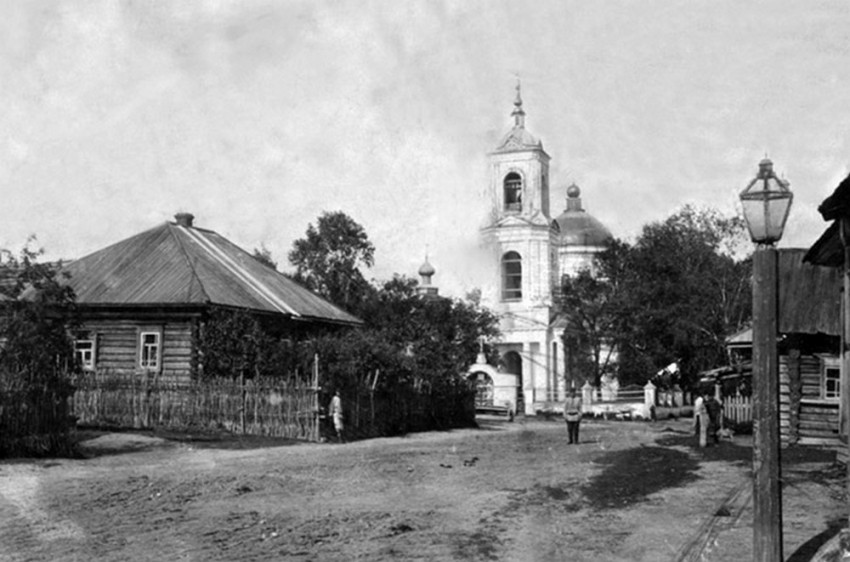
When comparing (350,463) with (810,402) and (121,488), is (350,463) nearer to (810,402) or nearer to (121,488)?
(121,488)

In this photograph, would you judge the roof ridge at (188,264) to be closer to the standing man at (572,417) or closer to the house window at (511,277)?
the standing man at (572,417)

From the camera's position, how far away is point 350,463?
1994 cm

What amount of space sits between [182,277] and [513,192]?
33.7 m

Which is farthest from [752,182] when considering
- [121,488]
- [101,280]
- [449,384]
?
[101,280]

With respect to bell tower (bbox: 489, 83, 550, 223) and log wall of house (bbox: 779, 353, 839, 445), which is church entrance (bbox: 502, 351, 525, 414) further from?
log wall of house (bbox: 779, 353, 839, 445)

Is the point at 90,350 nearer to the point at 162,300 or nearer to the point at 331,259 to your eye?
the point at 162,300

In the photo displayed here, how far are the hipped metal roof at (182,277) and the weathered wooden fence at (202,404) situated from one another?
4919mm

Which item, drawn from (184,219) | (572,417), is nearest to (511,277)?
(184,219)

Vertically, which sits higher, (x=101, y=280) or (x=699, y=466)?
(x=101, y=280)

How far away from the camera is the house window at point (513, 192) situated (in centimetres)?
6406

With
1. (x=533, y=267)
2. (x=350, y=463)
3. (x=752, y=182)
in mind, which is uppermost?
(x=533, y=267)

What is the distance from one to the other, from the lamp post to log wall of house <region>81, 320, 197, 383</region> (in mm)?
26014

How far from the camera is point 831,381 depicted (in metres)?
25.8

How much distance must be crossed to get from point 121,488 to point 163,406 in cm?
1296
